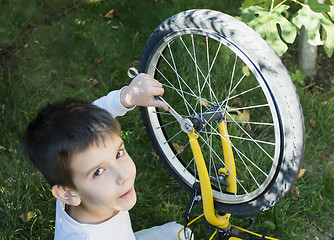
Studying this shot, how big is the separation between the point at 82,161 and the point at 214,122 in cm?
143

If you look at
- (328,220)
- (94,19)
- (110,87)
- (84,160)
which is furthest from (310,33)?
(94,19)

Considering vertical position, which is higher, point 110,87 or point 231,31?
point 231,31

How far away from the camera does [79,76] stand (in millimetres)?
3709

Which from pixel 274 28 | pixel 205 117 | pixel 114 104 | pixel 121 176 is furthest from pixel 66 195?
pixel 274 28

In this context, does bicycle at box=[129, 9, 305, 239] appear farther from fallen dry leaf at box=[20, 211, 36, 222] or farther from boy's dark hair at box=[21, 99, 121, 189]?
fallen dry leaf at box=[20, 211, 36, 222]

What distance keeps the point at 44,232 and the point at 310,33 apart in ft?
6.25

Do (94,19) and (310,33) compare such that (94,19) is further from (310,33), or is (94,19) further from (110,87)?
(310,33)

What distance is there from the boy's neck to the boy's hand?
52 centimetres

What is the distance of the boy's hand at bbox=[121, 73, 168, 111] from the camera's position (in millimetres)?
2076

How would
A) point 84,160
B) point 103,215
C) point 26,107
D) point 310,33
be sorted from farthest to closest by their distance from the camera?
point 26,107, point 310,33, point 103,215, point 84,160

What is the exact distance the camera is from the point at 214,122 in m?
3.02

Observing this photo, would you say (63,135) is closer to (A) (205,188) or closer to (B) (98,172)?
(B) (98,172)

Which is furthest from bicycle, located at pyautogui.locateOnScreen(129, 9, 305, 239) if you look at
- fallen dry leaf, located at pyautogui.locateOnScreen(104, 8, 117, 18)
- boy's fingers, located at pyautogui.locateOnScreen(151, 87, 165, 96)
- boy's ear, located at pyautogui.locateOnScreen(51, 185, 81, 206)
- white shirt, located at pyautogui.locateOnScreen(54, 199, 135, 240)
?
fallen dry leaf, located at pyautogui.locateOnScreen(104, 8, 117, 18)

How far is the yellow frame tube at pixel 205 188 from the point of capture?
2.06 m
